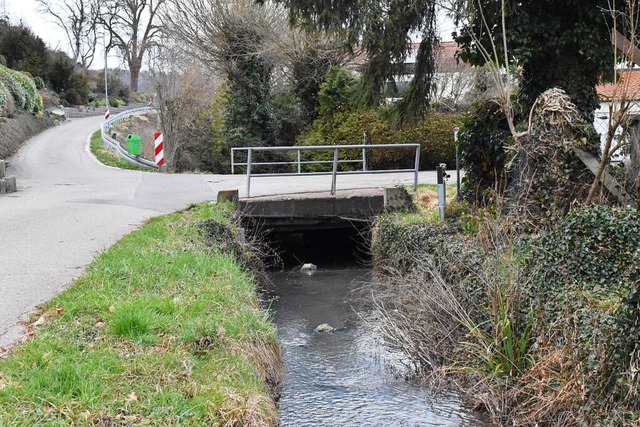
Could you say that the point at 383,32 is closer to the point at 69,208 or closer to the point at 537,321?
the point at 69,208

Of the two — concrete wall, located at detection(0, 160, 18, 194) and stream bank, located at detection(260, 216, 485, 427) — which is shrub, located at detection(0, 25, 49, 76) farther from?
stream bank, located at detection(260, 216, 485, 427)

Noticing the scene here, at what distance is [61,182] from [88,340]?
14010mm

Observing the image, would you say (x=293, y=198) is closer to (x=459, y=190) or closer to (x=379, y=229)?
(x=379, y=229)

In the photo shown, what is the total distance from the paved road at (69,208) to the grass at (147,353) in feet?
1.51

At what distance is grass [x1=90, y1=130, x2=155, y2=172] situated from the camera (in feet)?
76.9

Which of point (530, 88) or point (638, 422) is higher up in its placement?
point (530, 88)

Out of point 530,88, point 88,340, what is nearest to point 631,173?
point 530,88

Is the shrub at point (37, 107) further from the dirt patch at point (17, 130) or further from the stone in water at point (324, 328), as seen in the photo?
the stone in water at point (324, 328)

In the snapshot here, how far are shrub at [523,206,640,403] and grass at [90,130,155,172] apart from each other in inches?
705

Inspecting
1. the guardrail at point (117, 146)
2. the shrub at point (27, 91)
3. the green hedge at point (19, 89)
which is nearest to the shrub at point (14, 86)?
the green hedge at point (19, 89)

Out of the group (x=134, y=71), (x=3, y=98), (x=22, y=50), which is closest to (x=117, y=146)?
(x=3, y=98)

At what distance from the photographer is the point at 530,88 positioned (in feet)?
39.5

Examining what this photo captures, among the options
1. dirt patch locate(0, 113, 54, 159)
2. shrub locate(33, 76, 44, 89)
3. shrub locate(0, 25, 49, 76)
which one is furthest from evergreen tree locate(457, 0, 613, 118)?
shrub locate(0, 25, 49, 76)

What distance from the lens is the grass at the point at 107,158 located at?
923 inches
